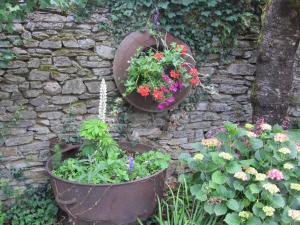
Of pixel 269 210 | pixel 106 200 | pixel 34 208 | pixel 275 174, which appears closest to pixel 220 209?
pixel 269 210

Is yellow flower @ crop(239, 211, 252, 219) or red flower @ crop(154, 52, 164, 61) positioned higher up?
red flower @ crop(154, 52, 164, 61)

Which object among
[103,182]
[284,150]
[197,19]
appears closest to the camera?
[284,150]

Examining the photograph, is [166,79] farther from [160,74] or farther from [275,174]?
[275,174]

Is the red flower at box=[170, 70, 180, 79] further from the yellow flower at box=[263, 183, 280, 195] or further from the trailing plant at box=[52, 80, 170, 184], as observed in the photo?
the yellow flower at box=[263, 183, 280, 195]

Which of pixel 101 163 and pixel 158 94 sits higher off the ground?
pixel 158 94

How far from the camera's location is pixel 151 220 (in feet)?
11.3

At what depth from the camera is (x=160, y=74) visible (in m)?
3.48

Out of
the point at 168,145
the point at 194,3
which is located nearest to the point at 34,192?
the point at 168,145

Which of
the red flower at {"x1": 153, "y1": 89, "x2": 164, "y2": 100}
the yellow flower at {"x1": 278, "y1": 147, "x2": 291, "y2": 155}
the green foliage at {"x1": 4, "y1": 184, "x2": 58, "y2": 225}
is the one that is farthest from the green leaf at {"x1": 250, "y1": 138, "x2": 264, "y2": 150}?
the green foliage at {"x1": 4, "y1": 184, "x2": 58, "y2": 225}

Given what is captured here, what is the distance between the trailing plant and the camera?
2.98 meters

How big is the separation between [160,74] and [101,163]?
Result: 96 cm

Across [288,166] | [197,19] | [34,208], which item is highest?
[197,19]

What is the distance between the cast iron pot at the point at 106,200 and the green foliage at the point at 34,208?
551 mm

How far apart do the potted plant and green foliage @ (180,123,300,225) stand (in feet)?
1.11
